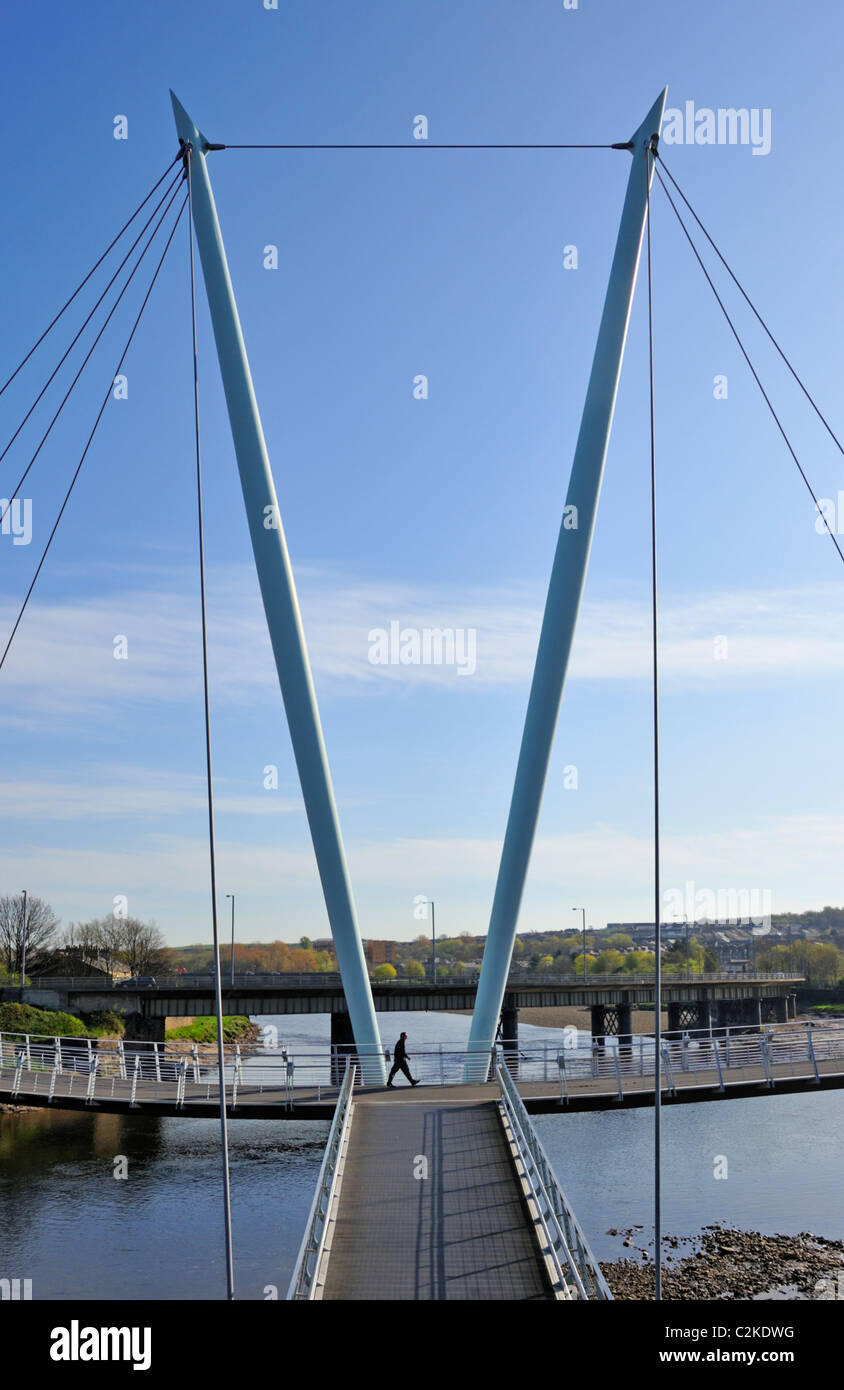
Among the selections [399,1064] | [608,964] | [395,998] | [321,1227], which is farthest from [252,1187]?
[608,964]

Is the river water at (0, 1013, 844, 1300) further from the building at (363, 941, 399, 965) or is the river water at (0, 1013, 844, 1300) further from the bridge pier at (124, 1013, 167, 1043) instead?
the building at (363, 941, 399, 965)

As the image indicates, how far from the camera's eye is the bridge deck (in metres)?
10.1

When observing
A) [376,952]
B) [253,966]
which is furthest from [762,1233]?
[376,952]

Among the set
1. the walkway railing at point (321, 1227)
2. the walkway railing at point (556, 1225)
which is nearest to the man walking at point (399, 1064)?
the walkway railing at point (321, 1227)

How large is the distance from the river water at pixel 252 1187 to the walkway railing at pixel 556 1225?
22.3 ft

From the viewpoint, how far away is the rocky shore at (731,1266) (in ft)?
64.7

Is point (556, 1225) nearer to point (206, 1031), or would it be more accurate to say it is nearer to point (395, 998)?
point (395, 998)

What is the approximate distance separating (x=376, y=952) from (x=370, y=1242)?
174648 millimetres

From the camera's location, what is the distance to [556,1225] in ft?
34.9

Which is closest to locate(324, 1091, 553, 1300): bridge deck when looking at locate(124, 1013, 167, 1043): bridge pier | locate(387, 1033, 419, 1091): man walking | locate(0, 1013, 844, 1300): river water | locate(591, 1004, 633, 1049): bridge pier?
locate(387, 1033, 419, 1091): man walking

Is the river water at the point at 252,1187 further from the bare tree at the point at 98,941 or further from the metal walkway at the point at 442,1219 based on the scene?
the bare tree at the point at 98,941

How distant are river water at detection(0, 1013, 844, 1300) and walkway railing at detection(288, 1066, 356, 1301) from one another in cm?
580

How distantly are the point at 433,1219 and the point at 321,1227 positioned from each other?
1559mm

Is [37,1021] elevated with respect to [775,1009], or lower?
elevated
